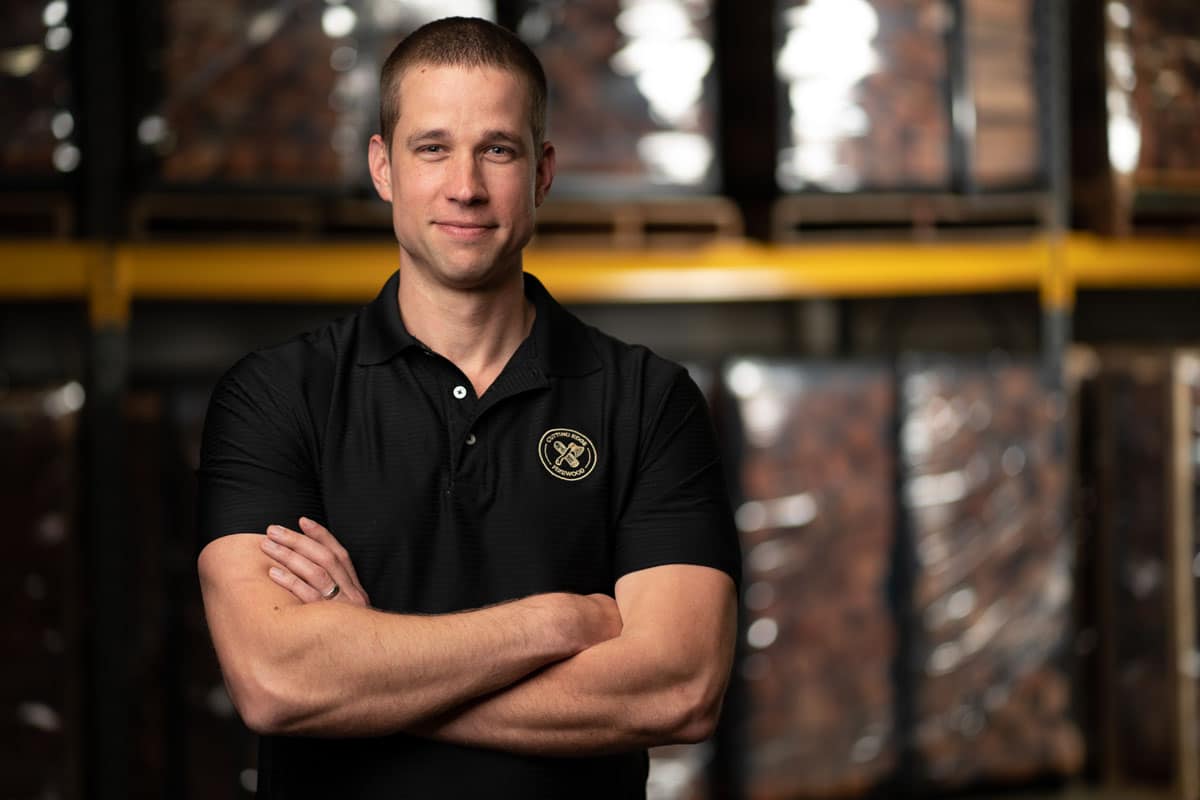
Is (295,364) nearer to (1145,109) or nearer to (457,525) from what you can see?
(457,525)

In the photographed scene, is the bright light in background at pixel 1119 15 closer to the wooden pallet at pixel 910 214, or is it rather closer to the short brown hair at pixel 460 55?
the wooden pallet at pixel 910 214

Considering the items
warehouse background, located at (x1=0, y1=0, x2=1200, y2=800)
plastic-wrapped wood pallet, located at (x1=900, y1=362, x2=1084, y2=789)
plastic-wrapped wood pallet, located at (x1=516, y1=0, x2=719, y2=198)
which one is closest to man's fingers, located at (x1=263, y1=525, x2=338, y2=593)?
warehouse background, located at (x1=0, y1=0, x2=1200, y2=800)

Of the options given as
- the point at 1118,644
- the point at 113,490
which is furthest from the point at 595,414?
the point at 1118,644

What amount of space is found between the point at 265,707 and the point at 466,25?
1.10 meters

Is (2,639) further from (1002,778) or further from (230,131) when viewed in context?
(1002,778)

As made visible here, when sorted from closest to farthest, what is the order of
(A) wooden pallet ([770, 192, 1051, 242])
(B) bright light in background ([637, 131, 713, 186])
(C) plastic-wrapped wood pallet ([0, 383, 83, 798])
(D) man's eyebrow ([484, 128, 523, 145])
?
1. (D) man's eyebrow ([484, 128, 523, 145])
2. (C) plastic-wrapped wood pallet ([0, 383, 83, 798])
3. (B) bright light in background ([637, 131, 713, 186])
4. (A) wooden pallet ([770, 192, 1051, 242])

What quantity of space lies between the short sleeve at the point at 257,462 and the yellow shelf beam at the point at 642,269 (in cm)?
230

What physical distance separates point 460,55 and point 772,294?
2945 mm

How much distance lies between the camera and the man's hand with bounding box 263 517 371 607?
2.02 m

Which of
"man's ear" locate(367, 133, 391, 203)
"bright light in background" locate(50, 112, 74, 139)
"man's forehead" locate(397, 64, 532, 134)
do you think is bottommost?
"man's ear" locate(367, 133, 391, 203)

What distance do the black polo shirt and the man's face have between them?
185mm

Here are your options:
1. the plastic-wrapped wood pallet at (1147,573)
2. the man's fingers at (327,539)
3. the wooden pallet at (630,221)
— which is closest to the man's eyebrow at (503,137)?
the man's fingers at (327,539)

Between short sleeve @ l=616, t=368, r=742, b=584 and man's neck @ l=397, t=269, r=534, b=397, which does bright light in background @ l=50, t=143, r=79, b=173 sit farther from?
short sleeve @ l=616, t=368, r=742, b=584

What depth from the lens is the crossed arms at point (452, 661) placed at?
197cm
